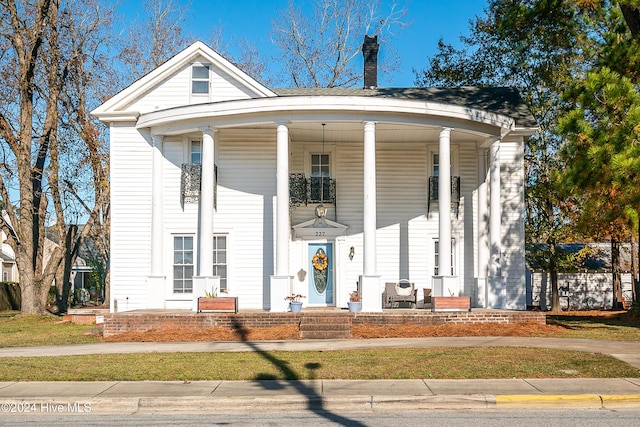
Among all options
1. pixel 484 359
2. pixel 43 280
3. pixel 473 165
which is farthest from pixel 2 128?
pixel 484 359

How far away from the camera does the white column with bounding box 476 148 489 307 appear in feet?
65.8

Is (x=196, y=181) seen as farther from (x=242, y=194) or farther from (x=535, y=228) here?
(x=535, y=228)

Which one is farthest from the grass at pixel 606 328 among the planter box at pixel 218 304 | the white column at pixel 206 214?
the white column at pixel 206 214

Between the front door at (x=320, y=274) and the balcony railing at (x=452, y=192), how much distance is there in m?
3.42

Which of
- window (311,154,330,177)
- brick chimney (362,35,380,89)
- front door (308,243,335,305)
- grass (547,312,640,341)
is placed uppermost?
brick chimney (362,35,380,89)

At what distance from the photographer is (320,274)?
21.0 meters

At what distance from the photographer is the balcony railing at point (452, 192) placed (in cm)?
2094

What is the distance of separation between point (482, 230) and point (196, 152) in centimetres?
902

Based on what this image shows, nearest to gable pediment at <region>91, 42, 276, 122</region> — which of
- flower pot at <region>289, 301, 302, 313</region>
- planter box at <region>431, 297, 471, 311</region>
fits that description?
flower pot at <region>289, 301, 302, 313</region>

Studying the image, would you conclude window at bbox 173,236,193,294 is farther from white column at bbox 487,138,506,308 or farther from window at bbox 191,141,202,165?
white column at bbox 487,138,506,308

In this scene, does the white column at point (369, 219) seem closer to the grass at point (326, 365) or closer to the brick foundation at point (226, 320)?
the brick foundation at point (226, 320)

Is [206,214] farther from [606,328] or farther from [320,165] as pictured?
[606,328]

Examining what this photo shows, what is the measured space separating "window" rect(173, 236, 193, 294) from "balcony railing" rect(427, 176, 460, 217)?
7.44 metres

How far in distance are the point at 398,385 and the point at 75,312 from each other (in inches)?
633
